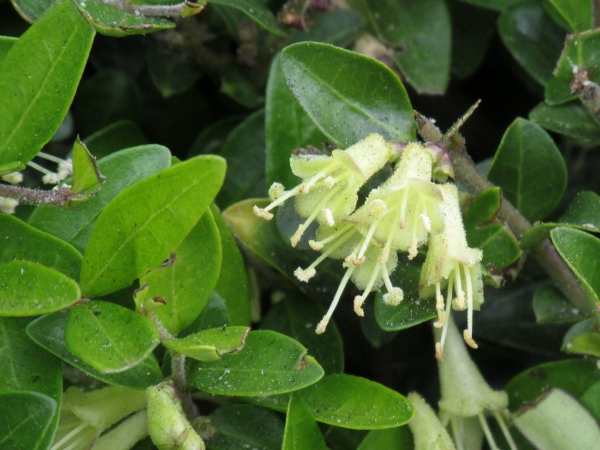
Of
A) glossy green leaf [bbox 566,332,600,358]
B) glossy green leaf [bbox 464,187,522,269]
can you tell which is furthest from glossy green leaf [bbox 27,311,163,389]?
glossy green leaf [bbox 566,332,600,358]

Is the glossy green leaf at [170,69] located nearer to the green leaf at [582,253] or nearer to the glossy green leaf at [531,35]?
the glossy green leaf at [531,35]

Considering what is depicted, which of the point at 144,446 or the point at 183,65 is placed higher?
the point at 183,65

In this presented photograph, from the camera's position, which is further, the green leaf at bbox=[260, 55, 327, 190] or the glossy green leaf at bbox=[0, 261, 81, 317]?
the green leaf at bbox=[260, 55, 327, 190]

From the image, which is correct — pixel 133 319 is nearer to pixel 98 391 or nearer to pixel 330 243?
pixel 98 391

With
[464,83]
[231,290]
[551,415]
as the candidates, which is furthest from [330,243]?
[464,83]

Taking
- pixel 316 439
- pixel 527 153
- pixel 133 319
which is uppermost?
pixel 527 153

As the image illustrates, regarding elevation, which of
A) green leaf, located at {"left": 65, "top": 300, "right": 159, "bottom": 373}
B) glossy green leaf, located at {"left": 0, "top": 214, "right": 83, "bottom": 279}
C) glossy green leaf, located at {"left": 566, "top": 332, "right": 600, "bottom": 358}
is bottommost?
glossy green leaf, located at {"left": 566, "top": 332, "right": 600, "bottom": 358}

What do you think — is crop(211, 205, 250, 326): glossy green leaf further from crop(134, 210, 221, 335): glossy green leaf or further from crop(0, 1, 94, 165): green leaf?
crop(0, 1, 94, 165): green leaf
